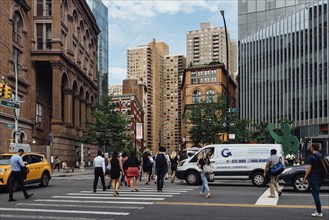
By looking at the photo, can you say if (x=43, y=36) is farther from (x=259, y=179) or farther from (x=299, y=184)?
(x=299, y=184)

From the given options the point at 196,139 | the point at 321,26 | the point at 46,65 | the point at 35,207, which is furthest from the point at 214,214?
the point at 321,26

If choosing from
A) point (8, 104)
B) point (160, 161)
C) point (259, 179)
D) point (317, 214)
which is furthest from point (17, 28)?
point (317, 214)

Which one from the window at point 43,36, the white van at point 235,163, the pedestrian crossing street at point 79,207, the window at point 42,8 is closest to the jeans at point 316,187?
the pedestrian crossing street at point 79,207

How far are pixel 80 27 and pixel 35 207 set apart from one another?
54579mm

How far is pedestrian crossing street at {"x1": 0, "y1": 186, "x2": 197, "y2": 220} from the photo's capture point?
1084cm

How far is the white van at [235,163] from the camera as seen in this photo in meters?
21.4

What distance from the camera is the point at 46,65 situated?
51.5 metres

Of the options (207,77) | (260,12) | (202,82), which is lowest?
(202,82)

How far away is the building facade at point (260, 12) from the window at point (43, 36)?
49.6 metres

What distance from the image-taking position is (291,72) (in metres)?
74.9

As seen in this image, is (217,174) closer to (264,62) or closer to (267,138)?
(267,138)

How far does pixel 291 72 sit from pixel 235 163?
5683cm

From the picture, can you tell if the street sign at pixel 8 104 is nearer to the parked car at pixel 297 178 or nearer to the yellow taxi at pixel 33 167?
the yellow taxi at pixel 33 167

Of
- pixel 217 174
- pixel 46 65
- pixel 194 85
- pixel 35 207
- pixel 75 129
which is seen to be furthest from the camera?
pixel 194 85
